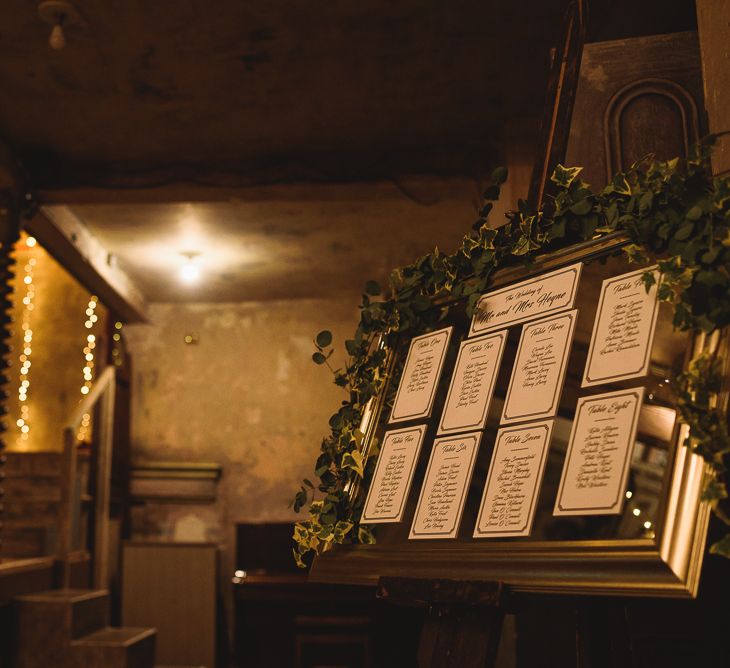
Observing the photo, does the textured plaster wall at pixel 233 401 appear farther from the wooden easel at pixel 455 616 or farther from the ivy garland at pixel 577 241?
the wooden easel at pixel 455 616

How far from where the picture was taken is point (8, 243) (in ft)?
15.0

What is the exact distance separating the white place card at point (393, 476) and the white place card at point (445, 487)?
0.15ft

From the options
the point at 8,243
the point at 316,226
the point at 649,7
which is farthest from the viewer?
the point at 316,226

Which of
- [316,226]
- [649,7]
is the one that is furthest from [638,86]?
[316,226]

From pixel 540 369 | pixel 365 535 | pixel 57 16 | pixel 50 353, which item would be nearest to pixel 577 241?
pixel 540 369

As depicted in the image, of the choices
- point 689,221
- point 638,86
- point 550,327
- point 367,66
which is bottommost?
point 550,327

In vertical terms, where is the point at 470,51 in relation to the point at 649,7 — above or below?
above

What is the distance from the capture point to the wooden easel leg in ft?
3.44

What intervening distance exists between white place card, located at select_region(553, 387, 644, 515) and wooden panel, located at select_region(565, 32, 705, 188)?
823 millimetres

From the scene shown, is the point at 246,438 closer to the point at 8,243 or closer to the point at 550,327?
the point at 8,243

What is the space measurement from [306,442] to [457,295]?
21.1 ft

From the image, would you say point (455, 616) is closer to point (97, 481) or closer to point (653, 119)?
point (653, 119)

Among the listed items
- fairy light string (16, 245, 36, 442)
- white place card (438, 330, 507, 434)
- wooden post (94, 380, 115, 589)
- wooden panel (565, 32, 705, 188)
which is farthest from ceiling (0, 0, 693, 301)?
fairy light string (16, 245, 36, 442)

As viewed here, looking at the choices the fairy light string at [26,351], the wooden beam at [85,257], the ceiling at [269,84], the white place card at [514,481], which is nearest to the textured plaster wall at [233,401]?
the wooden beam at [85,257]
